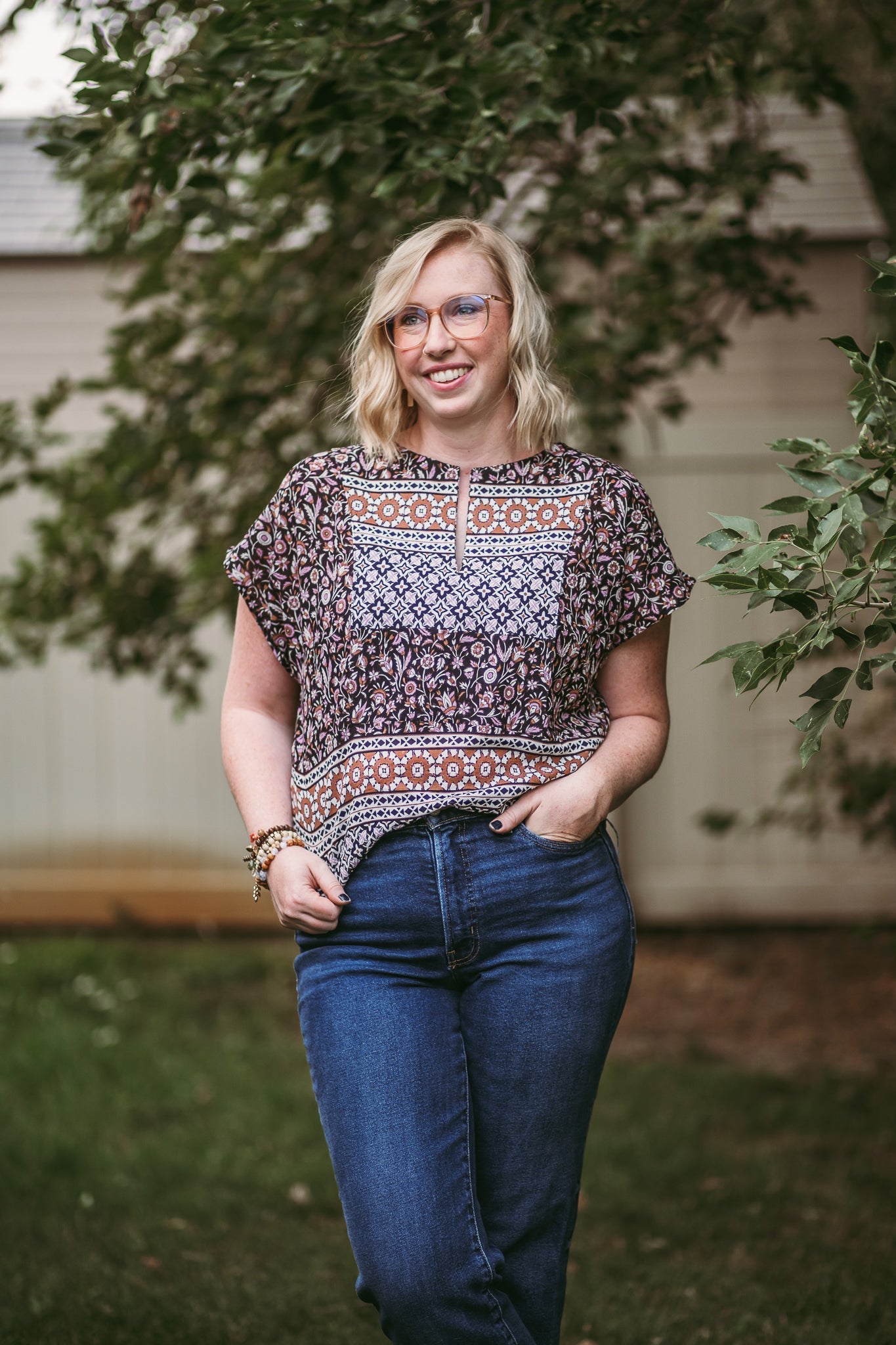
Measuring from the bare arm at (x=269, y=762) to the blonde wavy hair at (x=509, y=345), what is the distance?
1.19 ft

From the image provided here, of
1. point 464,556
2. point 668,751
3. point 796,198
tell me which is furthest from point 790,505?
point 796,198

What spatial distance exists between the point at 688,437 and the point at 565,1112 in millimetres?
4918

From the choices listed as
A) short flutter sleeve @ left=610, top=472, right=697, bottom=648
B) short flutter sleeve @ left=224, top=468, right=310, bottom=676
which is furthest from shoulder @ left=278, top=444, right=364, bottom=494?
short flutter sleeve @ left=610, top=472, right=697, bottom=648

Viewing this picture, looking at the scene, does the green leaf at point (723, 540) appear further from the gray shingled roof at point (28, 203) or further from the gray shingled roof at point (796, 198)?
the gray shingled roof at point (28, 203)

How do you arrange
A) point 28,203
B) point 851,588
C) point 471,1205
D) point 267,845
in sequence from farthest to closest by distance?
point 28,203 → point 267,845 → point 471,1205 → point 851,588

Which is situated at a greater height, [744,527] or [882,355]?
[882,355]

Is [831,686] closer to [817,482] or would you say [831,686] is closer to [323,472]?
[817,482]

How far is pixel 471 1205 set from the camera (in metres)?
2.01

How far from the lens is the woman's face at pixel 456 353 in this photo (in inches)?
85.0

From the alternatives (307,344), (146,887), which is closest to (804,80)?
(307,344)

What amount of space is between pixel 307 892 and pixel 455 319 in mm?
884

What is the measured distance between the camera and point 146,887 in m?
6.73

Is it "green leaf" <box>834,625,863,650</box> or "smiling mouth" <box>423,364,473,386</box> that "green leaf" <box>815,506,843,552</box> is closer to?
"green leaf" <box>834,625,863,650</box>

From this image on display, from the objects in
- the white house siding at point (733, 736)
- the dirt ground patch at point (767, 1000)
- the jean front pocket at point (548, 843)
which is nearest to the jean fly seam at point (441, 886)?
the jean front pocket at point (548, 843)
